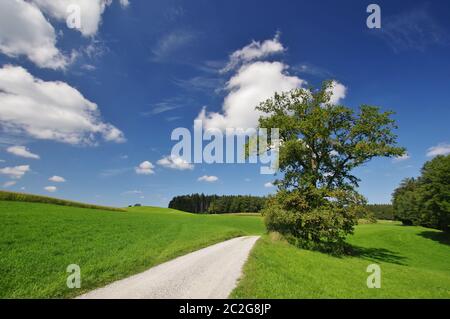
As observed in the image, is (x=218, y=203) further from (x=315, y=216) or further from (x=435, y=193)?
(x=315, y=216)

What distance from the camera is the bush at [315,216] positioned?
25.5 metres

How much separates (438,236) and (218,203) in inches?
4777

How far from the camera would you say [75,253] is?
16.0m

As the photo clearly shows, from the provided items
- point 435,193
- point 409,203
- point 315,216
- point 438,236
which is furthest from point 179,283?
point 409,203

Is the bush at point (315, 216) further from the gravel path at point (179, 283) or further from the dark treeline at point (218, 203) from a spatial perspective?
the dark treeline at point (218, 203)

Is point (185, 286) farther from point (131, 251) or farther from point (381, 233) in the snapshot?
point (381, 233)

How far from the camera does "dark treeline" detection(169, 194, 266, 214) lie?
516 ft

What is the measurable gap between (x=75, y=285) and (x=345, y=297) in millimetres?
10827

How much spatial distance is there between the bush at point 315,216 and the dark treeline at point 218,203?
4511 inches

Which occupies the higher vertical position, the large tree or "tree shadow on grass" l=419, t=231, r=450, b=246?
the large tree

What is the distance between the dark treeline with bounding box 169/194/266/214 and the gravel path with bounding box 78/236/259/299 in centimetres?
12948

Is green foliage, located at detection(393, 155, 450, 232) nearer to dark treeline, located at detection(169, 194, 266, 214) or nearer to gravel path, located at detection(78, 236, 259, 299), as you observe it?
gravel path, located at detection(78, 236, 259, 299)

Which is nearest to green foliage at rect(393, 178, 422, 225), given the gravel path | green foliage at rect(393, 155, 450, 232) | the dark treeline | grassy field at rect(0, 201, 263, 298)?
green foliage at rect(393, 155, 450, 232)

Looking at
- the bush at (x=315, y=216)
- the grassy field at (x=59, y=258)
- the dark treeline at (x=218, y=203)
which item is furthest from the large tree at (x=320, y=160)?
the dark treeline at (x=218, y=203)
